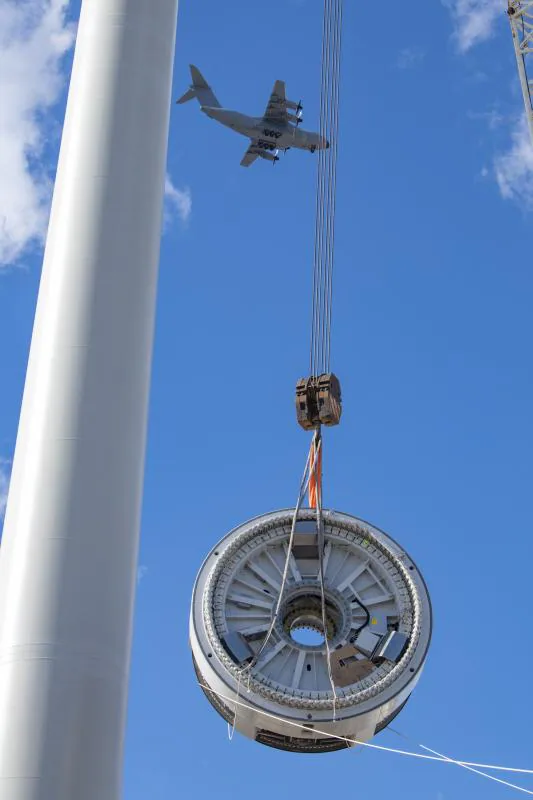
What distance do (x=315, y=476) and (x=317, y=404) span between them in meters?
2.15

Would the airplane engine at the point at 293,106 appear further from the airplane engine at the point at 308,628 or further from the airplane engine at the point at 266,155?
the airplane engine at the point at 308,628

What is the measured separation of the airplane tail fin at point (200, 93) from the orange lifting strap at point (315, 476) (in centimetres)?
5942

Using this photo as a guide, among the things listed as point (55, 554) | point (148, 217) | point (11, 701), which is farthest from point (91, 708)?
point (148, 217)

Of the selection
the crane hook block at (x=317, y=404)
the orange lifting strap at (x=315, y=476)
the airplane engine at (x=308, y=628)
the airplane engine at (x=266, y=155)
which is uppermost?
the airplane engine at (x=266, y=155)

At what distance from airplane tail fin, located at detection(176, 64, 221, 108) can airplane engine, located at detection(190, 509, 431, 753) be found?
61559 millimetres

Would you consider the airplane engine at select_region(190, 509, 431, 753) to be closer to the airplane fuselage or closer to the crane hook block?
the crane hook block

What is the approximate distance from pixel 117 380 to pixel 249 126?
58.8 metres

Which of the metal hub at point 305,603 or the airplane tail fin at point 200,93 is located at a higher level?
the airplane tail fin at point 200,93

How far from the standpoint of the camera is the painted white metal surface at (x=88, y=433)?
51.5ft

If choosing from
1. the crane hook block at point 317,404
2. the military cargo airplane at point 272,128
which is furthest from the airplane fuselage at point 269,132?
the crane hook block at point 317,404

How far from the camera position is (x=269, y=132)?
7425 cm

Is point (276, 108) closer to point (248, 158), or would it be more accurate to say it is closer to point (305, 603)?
point (248, 158)

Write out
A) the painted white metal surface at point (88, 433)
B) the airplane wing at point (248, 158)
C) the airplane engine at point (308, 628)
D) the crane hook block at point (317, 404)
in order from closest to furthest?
the painted white metal surface at point (88, 433) → the airplane engine at point (308, 628) → the crane hook block at point (317, 404) → the airplane wing at point (248, 158)

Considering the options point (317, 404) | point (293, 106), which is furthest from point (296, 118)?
point (317, 404)
